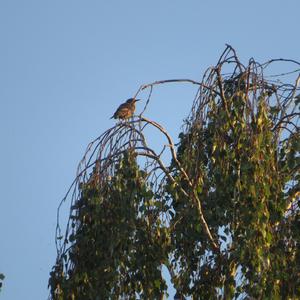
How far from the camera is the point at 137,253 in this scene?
8219 millimetres

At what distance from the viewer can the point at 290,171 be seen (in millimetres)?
8461

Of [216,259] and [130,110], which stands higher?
[130,110]

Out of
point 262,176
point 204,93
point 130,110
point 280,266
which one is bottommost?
point 280,266

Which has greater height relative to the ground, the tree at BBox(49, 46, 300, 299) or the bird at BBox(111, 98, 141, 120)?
the bird at BBox(111, 98, 141, 120)

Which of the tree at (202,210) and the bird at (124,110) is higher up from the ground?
the bird at (124,110)

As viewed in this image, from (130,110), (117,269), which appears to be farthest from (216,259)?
(130,110)

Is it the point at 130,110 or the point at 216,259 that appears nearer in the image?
the point at 216,259

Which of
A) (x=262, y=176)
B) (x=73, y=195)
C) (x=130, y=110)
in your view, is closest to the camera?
(x=262, y=176)

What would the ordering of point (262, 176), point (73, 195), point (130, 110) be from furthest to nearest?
1. point (130, 110)
2. point (73, 195)
3. point (262, 176)

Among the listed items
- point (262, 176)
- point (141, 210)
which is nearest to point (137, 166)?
point (141, 210)

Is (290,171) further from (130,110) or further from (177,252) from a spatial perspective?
(130,110)

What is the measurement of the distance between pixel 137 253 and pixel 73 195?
0.72 metres

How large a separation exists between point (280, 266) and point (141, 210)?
3.79 ft

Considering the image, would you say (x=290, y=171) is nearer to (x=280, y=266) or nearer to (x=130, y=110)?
(x=280, y=266)
